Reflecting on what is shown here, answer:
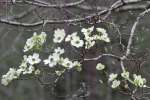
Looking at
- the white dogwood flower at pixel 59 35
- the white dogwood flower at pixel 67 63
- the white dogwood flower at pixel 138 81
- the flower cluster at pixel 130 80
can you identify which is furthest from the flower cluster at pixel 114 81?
the white dogwood flower at pixel 59 35

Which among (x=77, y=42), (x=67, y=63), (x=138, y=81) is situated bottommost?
(x=138, y=81)

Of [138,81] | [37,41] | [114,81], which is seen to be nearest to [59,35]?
[37,41]

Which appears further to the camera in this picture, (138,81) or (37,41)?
(37,41)

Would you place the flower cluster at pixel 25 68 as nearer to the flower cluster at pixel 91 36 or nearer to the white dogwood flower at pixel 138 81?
the flower cluster at pixel 91 36

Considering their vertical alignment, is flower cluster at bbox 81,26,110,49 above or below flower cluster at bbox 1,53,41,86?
above

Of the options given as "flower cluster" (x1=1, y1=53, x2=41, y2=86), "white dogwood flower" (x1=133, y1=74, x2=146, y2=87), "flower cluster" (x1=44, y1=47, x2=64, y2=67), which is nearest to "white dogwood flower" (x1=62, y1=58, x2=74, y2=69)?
"flower cluster" (x1=44, y1=47, x2=64, y2=67)

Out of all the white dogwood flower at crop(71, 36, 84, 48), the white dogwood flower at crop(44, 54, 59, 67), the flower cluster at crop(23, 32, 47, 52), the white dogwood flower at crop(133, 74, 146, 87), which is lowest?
the white dogwood flower at crop(133, 74, 146, 87)

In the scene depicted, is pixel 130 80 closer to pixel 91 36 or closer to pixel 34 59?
pixel 91 36

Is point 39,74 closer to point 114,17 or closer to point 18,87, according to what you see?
point 114,17

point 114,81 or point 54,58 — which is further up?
point 54,58

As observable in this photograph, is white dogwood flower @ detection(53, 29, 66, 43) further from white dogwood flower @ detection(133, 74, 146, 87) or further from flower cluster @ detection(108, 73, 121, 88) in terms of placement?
white dogwood flower @ detection(133, 74, 146, 87)

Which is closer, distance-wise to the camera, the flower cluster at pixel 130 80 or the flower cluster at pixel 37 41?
the flower cluster at pixel 130 80

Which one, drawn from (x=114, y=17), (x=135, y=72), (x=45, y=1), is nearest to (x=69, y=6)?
(x=45, y=1)
